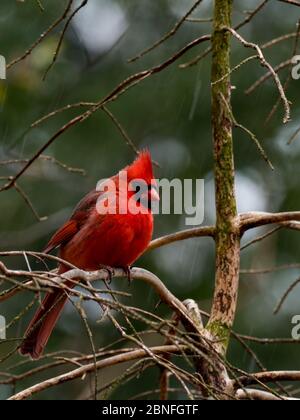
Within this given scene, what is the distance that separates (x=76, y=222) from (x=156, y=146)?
13.6ft

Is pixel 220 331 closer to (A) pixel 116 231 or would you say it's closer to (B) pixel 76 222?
(A) pixel 116 231

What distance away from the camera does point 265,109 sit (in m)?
8.33

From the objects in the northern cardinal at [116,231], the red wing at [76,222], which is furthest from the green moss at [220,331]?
the red wing at [76,222]

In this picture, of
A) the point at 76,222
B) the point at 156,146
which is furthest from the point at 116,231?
the point at 156,146

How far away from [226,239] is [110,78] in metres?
5.96

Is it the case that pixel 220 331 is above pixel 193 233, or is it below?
below

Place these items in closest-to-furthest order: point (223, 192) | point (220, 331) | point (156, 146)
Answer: point (220, 331)
point (223, 192)
point (156, 146)

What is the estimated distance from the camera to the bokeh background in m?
7.35

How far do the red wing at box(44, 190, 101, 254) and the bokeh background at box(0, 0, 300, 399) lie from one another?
101 inches

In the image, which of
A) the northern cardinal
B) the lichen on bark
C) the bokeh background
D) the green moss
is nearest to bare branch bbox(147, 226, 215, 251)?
the lichen on bark

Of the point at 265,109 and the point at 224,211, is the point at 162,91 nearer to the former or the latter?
the point at 265,109

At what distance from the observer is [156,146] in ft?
28.2

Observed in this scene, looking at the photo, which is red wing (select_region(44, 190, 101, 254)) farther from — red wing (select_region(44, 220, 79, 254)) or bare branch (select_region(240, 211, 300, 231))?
bare branch (select_region(240, 211, 300, 231))

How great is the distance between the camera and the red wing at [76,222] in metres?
4.48
